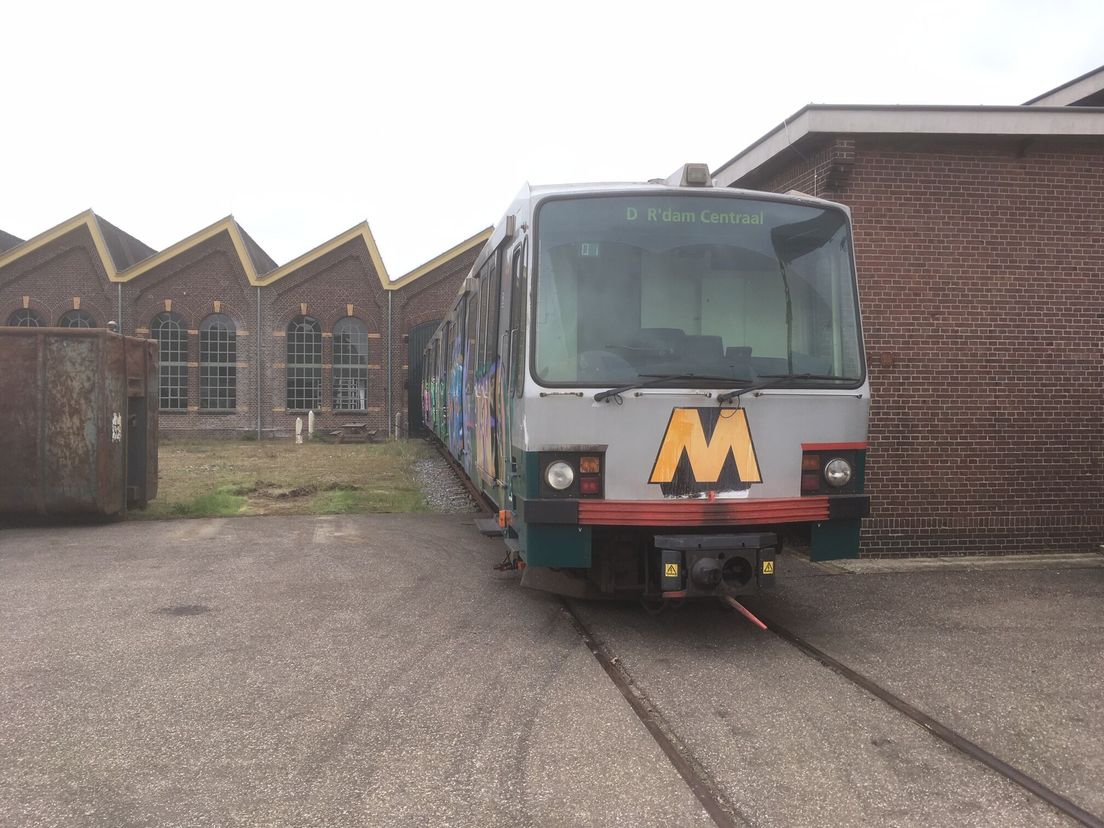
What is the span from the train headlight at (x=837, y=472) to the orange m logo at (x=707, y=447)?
1.73 ft

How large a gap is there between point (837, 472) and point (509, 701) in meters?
2.57

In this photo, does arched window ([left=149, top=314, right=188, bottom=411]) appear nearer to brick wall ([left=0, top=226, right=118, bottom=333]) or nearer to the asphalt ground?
brick wall ([left=0, top=226, right=118, bottom=333])

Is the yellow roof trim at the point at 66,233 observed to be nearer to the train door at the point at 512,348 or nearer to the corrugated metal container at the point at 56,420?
the corrugated metal container at the point at 56,420

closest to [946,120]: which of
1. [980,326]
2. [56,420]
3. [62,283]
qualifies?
[980,326]

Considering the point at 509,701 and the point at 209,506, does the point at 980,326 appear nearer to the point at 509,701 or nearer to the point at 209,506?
the point at 509,701

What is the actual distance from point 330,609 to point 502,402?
202cm

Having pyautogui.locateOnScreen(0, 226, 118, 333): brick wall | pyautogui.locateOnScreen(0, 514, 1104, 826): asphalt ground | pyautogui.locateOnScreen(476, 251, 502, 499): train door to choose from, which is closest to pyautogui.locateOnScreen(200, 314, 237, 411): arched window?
pyautogui.locateOnScreen(0, 226, 118, 333): brick wall

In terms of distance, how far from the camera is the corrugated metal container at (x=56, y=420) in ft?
32.6

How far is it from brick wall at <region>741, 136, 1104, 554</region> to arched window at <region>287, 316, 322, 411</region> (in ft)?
78.3

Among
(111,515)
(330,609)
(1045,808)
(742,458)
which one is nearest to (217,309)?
(111,515)

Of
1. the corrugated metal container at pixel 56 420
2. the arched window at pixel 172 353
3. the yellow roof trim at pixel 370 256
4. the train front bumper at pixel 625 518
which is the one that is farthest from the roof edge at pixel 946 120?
the arched window at pixel 172 353

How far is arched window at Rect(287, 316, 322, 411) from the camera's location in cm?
2997

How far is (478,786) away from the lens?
11.4ft

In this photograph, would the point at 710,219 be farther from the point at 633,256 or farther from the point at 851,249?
the point at 851,249
